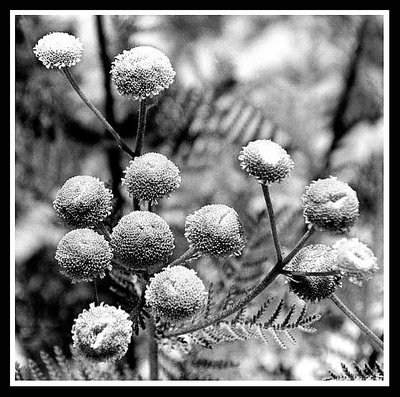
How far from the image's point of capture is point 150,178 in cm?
85

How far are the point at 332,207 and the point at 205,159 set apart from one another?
2.26 ft

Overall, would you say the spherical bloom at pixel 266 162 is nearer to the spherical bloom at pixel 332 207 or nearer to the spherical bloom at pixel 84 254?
the spherical bloom at pixel 332 207

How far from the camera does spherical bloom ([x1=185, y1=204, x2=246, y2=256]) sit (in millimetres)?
832

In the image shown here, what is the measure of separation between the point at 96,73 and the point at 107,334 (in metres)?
1.01

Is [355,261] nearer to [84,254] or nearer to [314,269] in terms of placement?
[314,269]

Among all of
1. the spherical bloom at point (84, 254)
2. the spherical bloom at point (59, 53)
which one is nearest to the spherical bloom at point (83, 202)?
the spherical bloom at point (84, 254)

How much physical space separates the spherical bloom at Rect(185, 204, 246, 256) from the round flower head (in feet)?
0.17

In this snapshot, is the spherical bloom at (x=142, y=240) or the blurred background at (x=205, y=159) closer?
the spherical bloom at (x=142, y=240)

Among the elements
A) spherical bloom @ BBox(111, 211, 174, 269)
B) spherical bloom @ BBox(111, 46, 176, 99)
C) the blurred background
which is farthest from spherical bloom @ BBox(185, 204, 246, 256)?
the blurred background

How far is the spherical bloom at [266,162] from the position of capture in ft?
2.63

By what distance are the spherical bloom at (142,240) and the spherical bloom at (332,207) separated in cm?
16

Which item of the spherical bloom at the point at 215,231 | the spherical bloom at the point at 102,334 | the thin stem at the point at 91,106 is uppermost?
the thin stem at the point at 91,106

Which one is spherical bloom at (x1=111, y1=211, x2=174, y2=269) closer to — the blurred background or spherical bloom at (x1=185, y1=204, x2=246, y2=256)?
spherical bloom at (x1=185, y1=204, x2=246, y2=256)

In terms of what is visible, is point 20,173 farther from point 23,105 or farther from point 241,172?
point 241,172
